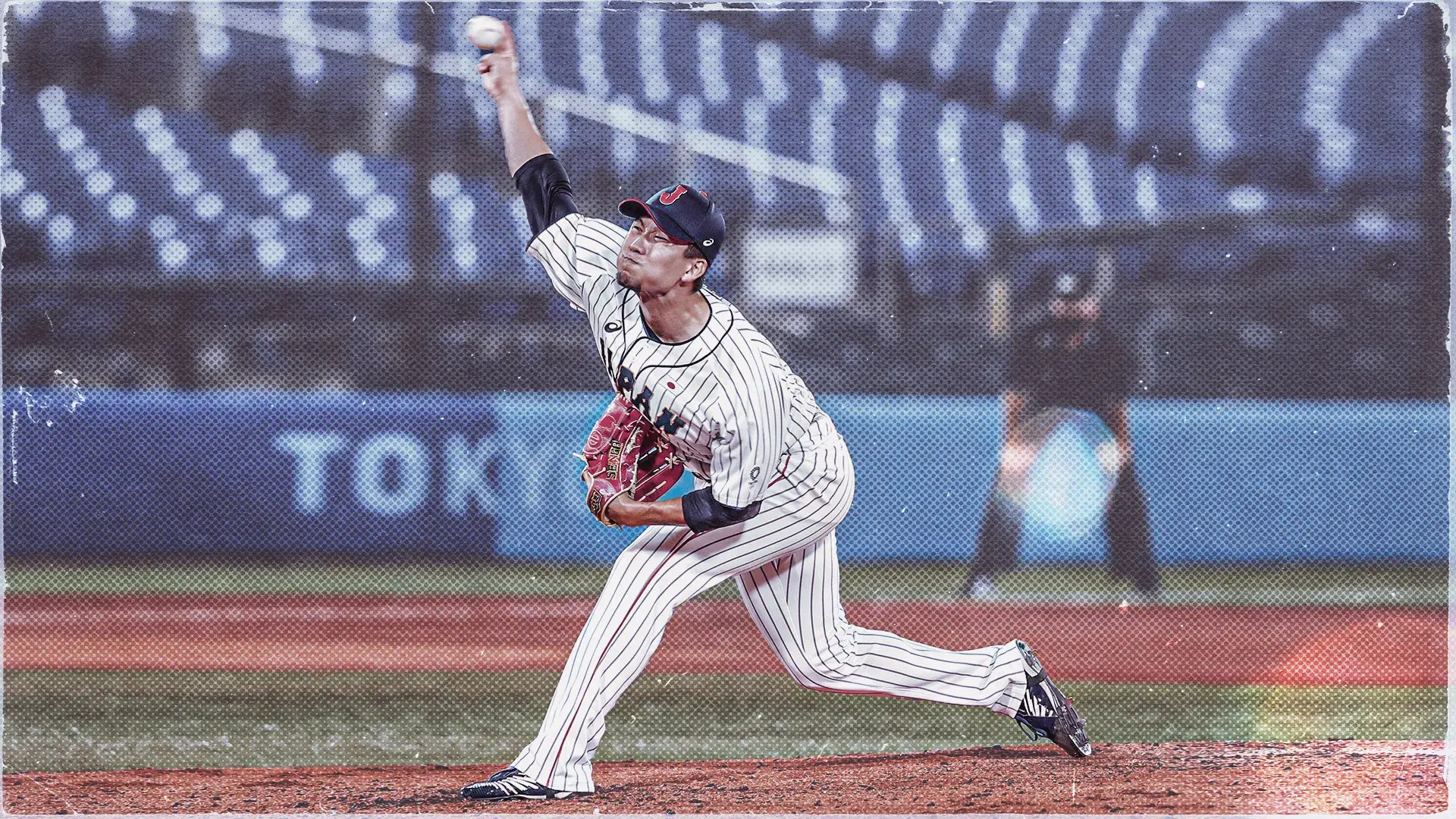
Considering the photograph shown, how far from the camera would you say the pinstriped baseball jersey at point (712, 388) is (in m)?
2.86

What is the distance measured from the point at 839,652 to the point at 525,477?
1938 millimetres

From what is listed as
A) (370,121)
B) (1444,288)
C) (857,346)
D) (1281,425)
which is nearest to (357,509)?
(370,121)

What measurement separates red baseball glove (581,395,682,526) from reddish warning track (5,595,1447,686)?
159 centimetres

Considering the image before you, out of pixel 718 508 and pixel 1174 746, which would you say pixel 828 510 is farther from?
pixel 1174 746

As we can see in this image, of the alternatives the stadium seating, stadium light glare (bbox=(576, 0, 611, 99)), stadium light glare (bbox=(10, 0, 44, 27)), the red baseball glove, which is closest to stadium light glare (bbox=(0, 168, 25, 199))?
the stadium seating

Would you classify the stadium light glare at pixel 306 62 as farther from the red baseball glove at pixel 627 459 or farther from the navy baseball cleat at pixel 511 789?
the navy baseball cleat at pixel 511 789

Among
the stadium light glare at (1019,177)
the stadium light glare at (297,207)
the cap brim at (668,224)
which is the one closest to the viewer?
the cap brim at (668,224)

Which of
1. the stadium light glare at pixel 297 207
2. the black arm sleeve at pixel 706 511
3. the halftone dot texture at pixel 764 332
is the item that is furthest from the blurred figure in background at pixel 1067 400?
the stadium light glare at pixel 297 207

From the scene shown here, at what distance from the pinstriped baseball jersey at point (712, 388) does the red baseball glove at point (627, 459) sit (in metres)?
0.07

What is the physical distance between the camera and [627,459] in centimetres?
306

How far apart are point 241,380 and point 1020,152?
2922 millimetres

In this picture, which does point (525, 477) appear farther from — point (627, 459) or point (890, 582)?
point (627, 459)

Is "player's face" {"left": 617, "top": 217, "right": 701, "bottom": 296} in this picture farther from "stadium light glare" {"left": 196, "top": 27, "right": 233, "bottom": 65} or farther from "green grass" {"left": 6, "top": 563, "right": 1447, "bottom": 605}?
"stadium light glare" {"left": 196, "top": 27, "right": 233, "bottom": 65}

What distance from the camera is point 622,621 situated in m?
3.02
